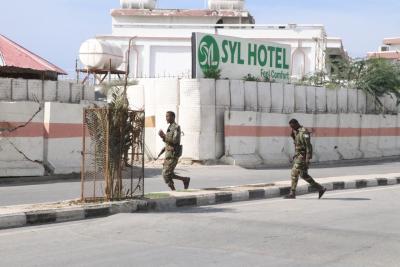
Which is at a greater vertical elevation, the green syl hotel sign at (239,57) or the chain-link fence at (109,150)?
the green syl hotel sign at (239,57)

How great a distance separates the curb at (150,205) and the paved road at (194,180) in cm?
174

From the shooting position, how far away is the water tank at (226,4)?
59.0 metres

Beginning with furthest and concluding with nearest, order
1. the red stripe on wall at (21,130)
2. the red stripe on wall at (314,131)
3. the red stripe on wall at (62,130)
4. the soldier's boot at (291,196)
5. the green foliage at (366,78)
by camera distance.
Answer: the green foliage at (366,78)
the red stripe on wall at (314,131)
the red stripe on wall at (62,130)
the red stripe on wall at (21,130)
the soldier's boot at (291,196)

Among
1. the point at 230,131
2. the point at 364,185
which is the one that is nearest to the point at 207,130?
the point at 230,131

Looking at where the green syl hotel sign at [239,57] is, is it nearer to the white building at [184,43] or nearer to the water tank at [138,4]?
the white building at [184,43]

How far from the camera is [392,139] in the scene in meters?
28.1

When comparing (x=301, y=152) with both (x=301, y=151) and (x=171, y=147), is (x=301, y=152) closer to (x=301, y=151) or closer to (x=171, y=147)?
(x=301, y=151)

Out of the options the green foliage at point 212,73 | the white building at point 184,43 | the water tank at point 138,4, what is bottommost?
the green foliage at point 212,73

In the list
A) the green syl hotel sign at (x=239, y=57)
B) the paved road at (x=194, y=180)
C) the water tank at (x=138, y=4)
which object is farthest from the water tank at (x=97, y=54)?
the water tank at (x=138, y=4)

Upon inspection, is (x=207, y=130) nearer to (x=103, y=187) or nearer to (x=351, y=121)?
(x=351, y=121)

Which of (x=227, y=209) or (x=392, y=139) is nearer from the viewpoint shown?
(x=227, y=209)

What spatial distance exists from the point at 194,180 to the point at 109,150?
20.0 feet

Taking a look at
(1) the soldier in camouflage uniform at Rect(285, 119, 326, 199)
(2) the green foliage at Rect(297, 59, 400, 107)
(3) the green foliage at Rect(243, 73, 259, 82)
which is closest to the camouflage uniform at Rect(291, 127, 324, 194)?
(1) the soldier in camouflage uniform at Rect(285, 119, 326, 199)

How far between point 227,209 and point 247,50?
12.5 metres
